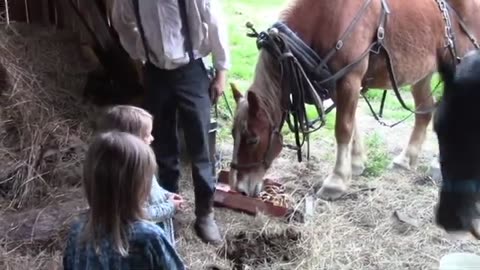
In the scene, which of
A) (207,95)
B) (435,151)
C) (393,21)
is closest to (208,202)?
(207,95)

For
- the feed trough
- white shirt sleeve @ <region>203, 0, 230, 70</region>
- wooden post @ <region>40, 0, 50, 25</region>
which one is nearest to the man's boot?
the feed trough

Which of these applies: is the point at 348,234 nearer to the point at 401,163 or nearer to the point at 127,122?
the point at 401,163

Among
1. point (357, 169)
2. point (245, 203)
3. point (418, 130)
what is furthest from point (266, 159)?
point (418, 130)

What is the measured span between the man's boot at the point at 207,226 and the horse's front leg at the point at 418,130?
1.63 metres

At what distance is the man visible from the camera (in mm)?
3346

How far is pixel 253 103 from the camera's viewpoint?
392 centimetres

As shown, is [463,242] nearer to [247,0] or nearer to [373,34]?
[373,34]

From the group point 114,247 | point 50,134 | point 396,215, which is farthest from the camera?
point 50,134

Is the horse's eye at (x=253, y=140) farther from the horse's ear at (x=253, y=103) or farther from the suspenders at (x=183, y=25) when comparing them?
the suspenders at (x=183, y=25)

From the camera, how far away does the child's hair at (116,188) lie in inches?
81.0

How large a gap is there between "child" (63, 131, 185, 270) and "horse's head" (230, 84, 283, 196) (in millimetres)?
1878

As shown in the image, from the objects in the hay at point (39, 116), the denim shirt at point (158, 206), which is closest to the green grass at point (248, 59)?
the hay at point (39, 116)

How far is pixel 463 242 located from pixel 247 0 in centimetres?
458

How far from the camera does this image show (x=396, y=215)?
13.6 ft
